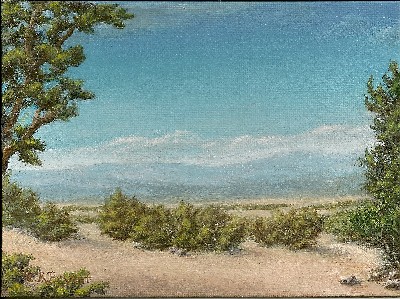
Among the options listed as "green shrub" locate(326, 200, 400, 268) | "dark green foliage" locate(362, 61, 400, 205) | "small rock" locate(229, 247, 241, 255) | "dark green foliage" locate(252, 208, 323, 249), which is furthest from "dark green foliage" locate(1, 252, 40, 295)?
"dark green foliage" locate(362, 61, 400, 205)

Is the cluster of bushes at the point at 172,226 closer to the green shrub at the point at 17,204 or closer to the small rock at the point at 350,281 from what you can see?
the green shrub at the point at 17,204

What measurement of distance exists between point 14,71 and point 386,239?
390 cm

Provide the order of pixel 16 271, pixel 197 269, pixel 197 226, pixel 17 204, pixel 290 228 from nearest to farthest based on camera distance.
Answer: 1. pixel 16 271
2. pixel 17 204
3. pixel 197 269
4. pixel 197 226
5. pixel 290 228

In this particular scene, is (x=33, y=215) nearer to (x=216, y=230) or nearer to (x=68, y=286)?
(x=68, y=286)

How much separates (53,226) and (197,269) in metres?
1.44

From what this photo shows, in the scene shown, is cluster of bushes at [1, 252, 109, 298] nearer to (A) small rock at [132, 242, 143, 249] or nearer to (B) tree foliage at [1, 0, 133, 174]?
(A) small rock at [132, 242, 143, 249]

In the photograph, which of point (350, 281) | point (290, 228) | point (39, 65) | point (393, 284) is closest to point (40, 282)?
point (39, 65)

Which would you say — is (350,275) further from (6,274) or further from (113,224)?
(6,274)

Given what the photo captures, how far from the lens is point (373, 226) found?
6398 millimetres

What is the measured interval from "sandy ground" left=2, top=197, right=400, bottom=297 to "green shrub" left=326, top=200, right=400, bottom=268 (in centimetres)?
16

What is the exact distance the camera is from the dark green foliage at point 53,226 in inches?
244

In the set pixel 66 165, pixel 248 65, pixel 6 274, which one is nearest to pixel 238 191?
pixel 248 65

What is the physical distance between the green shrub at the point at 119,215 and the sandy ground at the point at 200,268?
9 cm

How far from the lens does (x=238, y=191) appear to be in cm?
623
